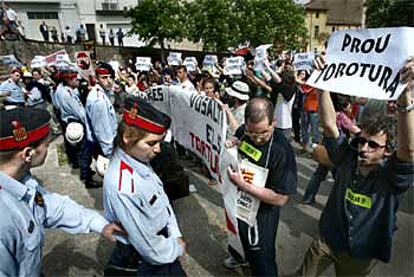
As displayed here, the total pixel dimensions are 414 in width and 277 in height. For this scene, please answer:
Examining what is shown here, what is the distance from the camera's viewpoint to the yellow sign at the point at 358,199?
2.06m

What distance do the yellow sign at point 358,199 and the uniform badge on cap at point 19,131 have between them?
2005 millimetres

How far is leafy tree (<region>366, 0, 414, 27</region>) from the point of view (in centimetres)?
2425

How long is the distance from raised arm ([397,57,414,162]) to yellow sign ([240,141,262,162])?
904mm

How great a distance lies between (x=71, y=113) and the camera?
17.8 feet

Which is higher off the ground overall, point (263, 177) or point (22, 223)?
point (22, 223)

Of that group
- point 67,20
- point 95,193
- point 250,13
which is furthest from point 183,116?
point 67,20

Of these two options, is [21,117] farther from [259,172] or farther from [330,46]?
[330,46]

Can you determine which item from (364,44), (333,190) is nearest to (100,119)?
(333,190)

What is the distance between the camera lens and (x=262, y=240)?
239 centimetres

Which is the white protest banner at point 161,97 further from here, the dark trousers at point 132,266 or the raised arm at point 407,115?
the raised arm at point 407,115

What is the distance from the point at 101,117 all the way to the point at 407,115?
3957 mm

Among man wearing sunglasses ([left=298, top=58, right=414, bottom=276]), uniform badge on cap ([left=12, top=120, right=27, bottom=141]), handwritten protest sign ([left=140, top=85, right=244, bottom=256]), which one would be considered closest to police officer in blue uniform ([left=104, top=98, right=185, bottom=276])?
uniform badge on cap ([left=12, top=120, right=27, bottom=141])

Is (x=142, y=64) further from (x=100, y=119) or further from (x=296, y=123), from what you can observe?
(x=100, y=119)

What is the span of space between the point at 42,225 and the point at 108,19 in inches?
1445
